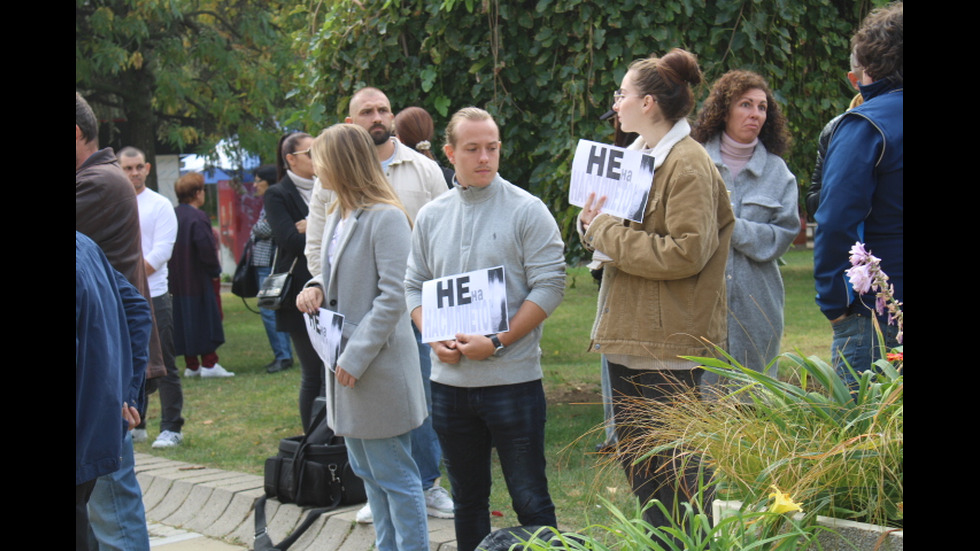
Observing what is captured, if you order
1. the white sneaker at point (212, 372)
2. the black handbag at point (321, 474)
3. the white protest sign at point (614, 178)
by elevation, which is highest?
the white protest sign at point (614, 178)

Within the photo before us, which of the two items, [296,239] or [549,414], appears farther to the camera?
[549,414]

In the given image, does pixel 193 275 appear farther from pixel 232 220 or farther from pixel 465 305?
pixel 232 220

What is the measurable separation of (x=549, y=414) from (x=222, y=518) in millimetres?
2782

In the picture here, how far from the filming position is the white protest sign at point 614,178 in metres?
3.64

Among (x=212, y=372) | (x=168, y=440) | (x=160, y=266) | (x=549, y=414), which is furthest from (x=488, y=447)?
(x=212, y=372)

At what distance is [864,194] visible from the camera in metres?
3.59

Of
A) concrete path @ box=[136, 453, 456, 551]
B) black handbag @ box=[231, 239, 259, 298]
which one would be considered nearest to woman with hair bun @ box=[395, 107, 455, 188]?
concrete path @ box=[136, 453, 456, 551]

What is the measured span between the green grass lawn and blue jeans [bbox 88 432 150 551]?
0.99m

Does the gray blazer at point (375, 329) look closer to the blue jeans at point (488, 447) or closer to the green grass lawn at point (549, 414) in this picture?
the green grass lawn at point (549, 414)

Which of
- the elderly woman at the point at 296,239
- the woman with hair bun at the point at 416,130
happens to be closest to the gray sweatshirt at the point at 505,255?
the woman with hair bun at the point at 416,130

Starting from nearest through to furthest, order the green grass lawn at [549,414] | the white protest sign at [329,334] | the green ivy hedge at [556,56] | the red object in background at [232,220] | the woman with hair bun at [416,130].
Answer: the white protest sign at [329,334], the green grass lawn at [549,414], the woman with hair bun at [416,130], the green ivy hedge at [556,56], the red object in background at [232,220]

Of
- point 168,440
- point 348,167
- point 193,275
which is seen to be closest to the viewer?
point 348,167

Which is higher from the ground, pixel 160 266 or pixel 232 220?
pixel 160 266

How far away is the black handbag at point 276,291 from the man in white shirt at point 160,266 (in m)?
1.72
